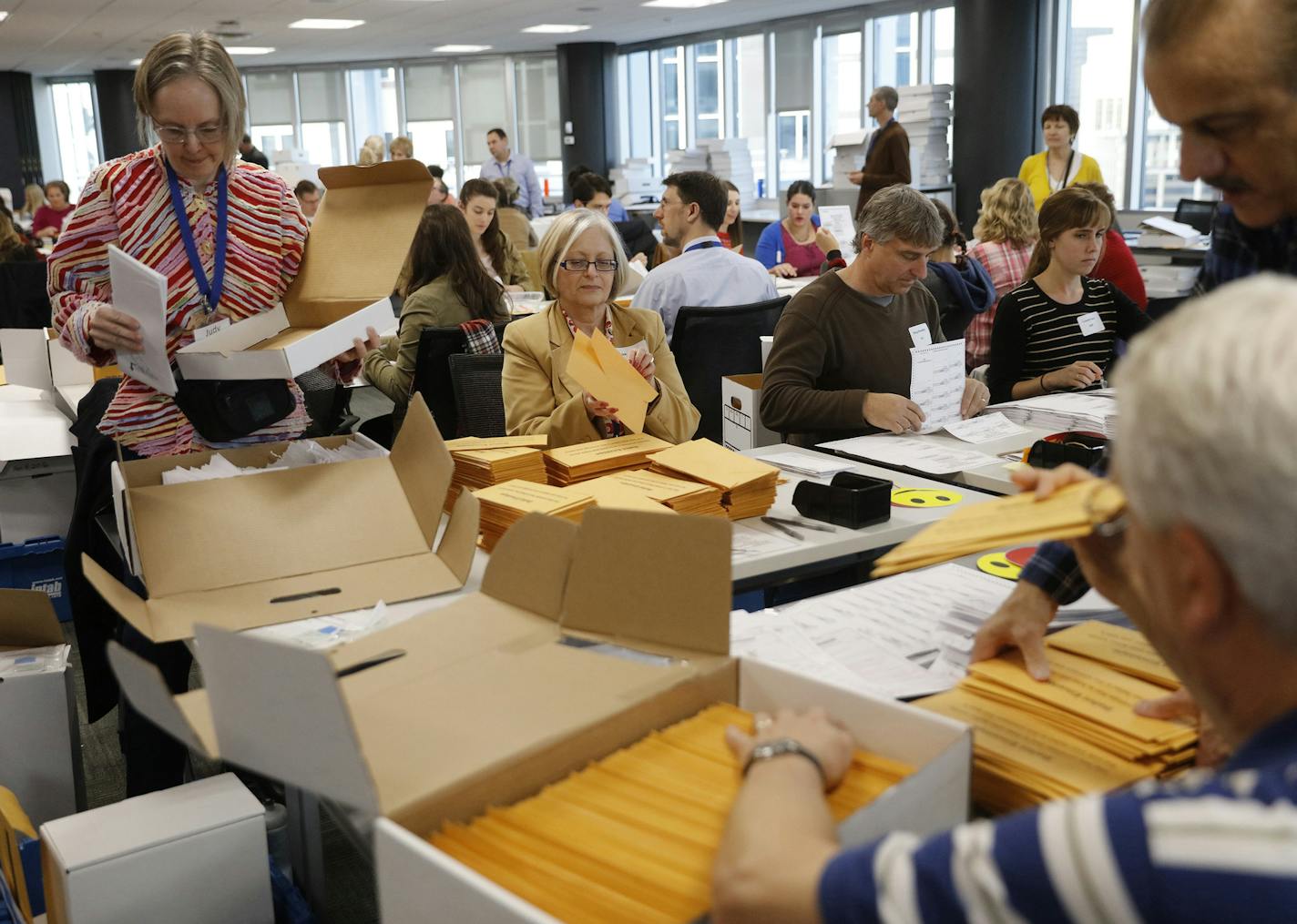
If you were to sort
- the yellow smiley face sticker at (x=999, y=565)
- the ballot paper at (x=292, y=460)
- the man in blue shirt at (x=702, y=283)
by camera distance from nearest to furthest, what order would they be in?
the yellow smiley face sticker at (x=999, y=565), the ballot paper at (x=292, y=460), the man in blue shirt at (x=702, y=283)

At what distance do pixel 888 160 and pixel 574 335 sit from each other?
624 cm

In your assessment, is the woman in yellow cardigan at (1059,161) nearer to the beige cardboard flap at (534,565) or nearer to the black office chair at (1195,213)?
the black office chair at (1195,213)

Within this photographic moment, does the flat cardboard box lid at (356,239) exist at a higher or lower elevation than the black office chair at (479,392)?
higher

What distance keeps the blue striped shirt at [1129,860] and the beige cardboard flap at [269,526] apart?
4.10ft

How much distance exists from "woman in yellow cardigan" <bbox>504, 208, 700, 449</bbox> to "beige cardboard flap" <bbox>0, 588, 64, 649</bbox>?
3.69 feet

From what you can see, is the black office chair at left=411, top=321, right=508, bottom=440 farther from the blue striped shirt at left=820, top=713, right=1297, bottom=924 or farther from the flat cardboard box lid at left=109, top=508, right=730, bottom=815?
the blue striped shirt at left=820, top=713, right=1297, bottom=924

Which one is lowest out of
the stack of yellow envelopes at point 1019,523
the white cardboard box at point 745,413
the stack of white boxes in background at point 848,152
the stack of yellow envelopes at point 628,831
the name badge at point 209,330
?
the white cardboard box at point 745,413

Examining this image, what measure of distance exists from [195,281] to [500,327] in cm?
210

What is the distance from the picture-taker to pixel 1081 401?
10.6 ft

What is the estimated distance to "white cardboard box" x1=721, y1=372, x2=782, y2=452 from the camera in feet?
10.8

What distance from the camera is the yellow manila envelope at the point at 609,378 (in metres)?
2.31

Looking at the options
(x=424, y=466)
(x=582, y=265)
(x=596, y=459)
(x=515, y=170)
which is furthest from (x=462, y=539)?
(x=515, y=170)

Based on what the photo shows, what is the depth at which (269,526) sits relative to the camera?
71.1 inches

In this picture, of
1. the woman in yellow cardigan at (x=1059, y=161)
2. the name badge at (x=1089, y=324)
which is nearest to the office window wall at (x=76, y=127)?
the woman in yellow cardigan at (x=1059, y=161)
